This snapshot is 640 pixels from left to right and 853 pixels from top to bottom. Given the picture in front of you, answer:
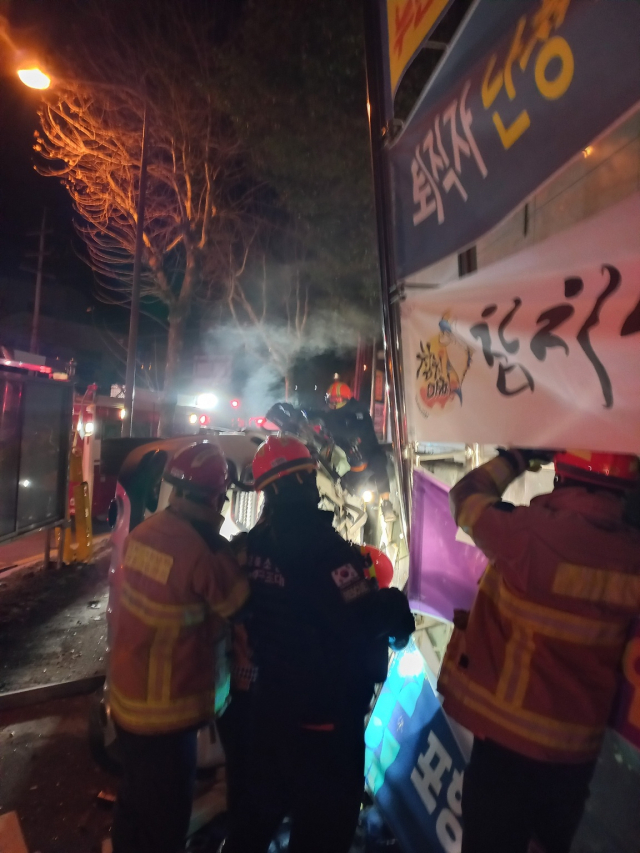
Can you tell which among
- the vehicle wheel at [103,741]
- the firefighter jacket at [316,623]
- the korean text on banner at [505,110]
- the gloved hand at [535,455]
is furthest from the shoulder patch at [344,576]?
the vehicle wheel at [103,741]

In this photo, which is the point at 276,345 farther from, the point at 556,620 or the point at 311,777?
the point at 556,620

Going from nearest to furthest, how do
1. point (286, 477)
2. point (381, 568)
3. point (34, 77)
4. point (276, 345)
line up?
point (286, 477), point (381, 568), point (34, 77), point (276, 345)

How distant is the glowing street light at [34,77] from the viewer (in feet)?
21.2

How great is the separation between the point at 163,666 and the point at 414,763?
148 centimetres

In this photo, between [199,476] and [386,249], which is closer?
[199,476]

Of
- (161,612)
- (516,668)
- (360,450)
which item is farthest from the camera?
(360,450)

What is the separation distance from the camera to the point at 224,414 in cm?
1866

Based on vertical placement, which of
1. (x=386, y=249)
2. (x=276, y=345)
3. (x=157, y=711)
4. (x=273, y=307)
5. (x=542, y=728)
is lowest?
(x=157, y=711)

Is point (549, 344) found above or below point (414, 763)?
above

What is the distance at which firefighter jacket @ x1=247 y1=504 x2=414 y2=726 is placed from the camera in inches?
84.3

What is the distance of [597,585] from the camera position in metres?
1.62

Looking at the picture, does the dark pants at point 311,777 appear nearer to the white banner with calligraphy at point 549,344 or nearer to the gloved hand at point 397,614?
the gloved hand at point 397,614

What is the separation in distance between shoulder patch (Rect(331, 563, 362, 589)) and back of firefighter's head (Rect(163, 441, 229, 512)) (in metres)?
0.76

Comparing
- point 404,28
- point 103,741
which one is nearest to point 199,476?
point 103,741
